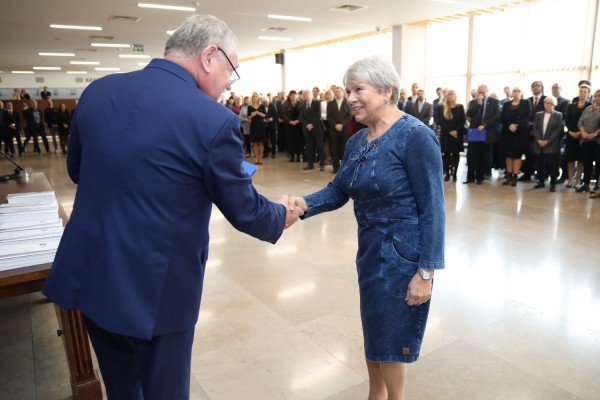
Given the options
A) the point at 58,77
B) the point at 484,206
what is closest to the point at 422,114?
the point at 484,206

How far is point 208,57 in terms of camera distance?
48.8 inches

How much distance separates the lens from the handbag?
780cm

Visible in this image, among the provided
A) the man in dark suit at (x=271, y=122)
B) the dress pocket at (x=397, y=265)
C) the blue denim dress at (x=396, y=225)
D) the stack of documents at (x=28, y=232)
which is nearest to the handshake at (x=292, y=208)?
the blue denim dress at (x=396, y=225)

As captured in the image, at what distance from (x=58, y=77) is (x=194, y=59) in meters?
31.2

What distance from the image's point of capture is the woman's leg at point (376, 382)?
1838 mm

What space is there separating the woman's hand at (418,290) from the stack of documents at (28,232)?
1402 mm

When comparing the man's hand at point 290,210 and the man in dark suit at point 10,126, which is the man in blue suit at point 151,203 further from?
the man in dark suit at point 10,126

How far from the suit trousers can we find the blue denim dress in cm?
71

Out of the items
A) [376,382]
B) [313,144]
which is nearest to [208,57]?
[376,382]

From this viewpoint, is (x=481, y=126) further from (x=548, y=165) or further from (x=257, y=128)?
(x=257, y=128)

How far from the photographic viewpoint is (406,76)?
1296 cm

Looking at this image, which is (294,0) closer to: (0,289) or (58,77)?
(0,289)

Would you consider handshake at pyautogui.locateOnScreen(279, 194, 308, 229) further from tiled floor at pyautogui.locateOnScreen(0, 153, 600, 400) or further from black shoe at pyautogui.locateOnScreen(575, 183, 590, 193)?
black shoe at pyautogui.locateOnScreen(575, 183, 590, 193)

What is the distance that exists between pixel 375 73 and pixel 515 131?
680 centimetres
